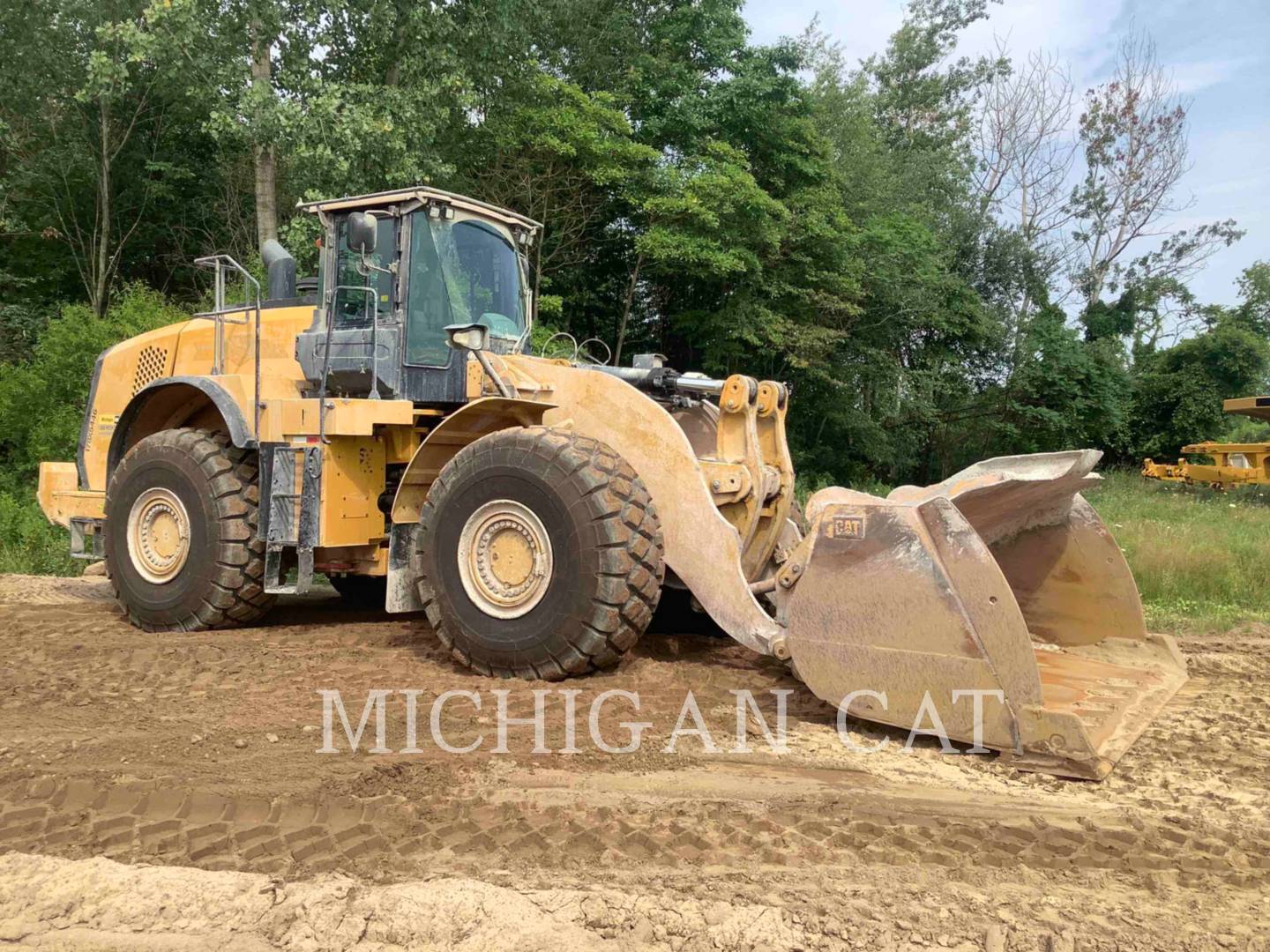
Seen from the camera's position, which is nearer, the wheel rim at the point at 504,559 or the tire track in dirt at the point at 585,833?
the tire track in dirt at the point at 585,833

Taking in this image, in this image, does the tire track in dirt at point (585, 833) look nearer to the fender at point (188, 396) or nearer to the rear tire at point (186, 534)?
the rear tire at point (186, 534)

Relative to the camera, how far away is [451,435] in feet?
Result: 18.2

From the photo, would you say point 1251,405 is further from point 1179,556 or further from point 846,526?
point 846,526

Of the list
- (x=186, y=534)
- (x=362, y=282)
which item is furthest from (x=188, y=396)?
(x=362, y=282)

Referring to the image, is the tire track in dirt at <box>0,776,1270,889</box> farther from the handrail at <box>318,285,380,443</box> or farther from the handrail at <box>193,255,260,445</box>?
the handrail at <box>193,255,260,445</box>

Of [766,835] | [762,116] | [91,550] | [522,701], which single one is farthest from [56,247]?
[766,835]

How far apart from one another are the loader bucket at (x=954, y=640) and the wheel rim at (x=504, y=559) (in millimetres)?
1298

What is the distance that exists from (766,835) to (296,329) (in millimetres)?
4850

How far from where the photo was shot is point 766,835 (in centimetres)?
319

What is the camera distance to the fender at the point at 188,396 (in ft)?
19.8

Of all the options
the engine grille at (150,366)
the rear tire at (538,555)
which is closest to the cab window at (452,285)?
the rear tire at (538,555)

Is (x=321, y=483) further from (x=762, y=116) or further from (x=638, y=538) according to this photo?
(x=762, y=116)

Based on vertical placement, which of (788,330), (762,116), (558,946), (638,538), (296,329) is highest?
(762,116)

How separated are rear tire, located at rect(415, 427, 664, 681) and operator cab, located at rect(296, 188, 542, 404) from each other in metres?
1.04
